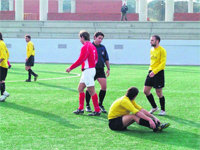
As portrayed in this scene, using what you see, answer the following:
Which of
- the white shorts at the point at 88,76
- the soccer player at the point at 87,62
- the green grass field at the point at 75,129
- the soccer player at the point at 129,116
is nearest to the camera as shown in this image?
the green grass field at the point at 75,129

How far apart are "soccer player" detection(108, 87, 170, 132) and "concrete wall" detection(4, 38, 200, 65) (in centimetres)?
2803

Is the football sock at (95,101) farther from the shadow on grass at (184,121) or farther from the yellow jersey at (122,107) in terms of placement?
the shadow on grass at (184,121)

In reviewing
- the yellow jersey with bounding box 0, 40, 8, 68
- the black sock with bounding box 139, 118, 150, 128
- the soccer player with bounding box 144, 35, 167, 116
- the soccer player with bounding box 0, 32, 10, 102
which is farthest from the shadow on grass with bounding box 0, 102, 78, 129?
the soccer player with bounding box 144, 35, 167, 116

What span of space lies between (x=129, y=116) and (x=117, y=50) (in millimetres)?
28484

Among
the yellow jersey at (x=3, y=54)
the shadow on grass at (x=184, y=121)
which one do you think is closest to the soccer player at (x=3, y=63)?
the yellow jersey at (x=3, y=54)

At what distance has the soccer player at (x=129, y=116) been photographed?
20.8 feet

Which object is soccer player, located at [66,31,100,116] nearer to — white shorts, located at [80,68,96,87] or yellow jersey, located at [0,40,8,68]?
white shorts, located at [80,68,96,87]

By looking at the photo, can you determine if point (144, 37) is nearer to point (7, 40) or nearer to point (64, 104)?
point (7, 40)

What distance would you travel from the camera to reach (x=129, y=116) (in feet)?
21.1

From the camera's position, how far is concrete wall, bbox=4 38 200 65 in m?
34.1

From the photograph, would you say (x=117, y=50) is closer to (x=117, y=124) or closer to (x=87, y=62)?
(x=87, y=62)

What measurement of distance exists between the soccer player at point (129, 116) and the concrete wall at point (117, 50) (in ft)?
92.0

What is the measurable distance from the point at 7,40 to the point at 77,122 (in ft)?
97.3

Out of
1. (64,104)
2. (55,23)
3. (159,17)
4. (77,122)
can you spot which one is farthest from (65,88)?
(159,17)
